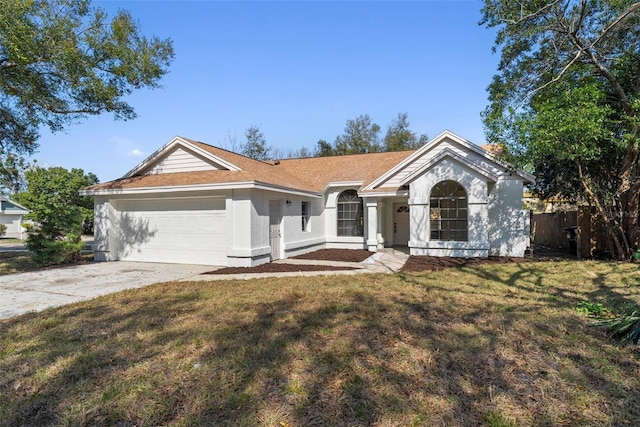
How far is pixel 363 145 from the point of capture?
4662 centimetres

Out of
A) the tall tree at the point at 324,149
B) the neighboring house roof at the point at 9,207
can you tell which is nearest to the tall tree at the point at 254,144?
the tall tree at the point at 324,149

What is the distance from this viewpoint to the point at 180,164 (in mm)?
14398

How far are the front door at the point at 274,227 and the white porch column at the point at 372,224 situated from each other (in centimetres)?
433

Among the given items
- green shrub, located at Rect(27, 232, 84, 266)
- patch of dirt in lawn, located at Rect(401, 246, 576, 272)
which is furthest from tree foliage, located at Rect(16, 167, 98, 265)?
patch of dirt in lawn, located at Rect(401, 246, 576, 272)

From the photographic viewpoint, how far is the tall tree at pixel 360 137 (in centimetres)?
4662

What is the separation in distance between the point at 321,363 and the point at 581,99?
11.1 meters

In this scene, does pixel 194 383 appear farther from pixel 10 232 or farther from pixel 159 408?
pixel 10 232

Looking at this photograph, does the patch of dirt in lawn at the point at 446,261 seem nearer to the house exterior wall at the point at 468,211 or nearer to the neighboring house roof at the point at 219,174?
the house exterior wall at the point at 468,211

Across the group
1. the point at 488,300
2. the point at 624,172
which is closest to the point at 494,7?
the point at 624,172

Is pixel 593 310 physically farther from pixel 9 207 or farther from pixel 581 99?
pixel 9 207

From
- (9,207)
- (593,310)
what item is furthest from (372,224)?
(9,207)

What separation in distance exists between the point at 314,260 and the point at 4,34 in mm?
11393

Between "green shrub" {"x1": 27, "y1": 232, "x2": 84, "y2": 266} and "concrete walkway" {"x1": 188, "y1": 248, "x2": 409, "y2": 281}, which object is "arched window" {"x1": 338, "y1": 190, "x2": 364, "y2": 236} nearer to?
"concrete walkway" {"x1": 188, "y1": 248, "x2": 409, "y2": 281}

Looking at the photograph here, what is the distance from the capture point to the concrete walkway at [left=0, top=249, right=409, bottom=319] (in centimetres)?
779
